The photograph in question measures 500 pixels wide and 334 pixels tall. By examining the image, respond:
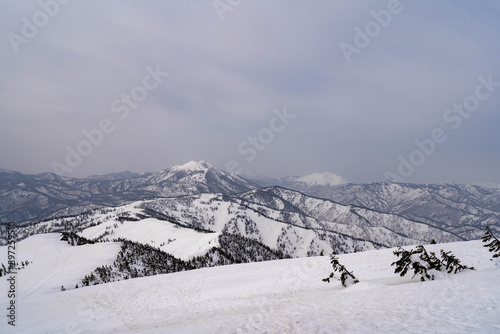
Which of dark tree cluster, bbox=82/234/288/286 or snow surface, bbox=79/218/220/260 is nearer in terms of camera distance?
dark tree cluster, bbox=82/234/288/286

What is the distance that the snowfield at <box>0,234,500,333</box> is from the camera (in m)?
8.91

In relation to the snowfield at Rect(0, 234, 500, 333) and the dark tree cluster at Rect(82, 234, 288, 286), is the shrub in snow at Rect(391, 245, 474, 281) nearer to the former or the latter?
the snowfield at Rect(0, 234, 500, 333)

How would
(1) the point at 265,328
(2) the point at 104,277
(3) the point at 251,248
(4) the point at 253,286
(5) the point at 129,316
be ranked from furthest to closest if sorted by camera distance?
1. (3) the point at 251,248
2. (2) the point at 104,277
3. (4) the point at 253,286
4. (5) the point at 129,316
5. (1) the point at 265,328

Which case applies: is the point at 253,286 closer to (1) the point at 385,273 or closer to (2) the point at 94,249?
(1) the point at 385,273

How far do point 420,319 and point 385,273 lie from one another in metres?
14.7

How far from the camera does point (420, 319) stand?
8430 millimetres

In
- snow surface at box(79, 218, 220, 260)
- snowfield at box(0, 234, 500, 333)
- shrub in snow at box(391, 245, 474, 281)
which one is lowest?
snow surface at box(79, 218, 220, 260)

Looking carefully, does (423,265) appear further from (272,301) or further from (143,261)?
(143,261)

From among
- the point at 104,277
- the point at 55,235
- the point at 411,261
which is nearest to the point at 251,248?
the point at 55,235

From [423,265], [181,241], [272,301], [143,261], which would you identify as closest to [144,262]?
[143,261]

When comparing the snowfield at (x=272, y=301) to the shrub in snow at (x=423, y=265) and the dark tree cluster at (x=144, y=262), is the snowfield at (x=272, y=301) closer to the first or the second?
the shrub in snow at (x=423, y=265)

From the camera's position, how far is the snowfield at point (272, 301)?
8.91 meters

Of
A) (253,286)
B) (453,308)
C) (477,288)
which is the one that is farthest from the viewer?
(253,286)

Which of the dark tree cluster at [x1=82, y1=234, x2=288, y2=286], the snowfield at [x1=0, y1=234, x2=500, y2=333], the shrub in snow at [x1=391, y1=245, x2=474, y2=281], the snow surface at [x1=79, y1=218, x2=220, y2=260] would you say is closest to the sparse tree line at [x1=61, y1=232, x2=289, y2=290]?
the dark tree cluster at [x1=82, y1=234, x2=288, y2=286]
